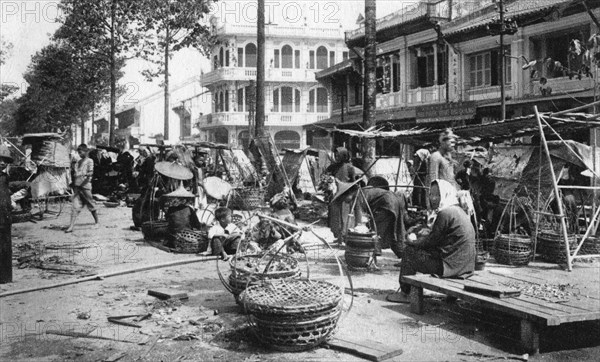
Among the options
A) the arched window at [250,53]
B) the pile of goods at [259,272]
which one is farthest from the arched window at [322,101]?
the pile of goods at [259,272]

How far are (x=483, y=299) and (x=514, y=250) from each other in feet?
11.7

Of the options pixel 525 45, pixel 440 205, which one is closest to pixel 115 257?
pixel 440 205

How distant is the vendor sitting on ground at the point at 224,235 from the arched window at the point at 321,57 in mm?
37976

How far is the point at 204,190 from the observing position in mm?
13273

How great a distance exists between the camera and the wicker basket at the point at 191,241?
10211 mm

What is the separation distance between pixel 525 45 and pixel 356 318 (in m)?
16.7

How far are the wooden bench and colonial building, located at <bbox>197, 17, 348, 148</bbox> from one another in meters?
39.9

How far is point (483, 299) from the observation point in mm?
5410

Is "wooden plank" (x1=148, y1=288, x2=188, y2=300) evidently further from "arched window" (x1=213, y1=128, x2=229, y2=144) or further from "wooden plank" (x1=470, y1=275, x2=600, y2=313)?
"arched window" (x1=213, y1=128, x2=229, y2=144)

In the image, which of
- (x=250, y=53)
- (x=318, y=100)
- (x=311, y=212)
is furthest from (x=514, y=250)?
(x=250, y=53)

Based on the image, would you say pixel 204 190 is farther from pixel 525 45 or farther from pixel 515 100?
pixel 525 45

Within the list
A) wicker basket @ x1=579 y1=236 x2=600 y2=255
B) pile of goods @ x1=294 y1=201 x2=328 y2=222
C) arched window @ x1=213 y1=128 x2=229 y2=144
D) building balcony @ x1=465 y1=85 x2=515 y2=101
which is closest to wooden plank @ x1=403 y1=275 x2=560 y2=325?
wicker basket @ x1=579 y1=236 x2=600 y2=255

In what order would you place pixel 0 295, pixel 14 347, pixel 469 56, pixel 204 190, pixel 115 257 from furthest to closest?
1. pixel 469 56
2. pixel 204 190
3. pixel 115 257
4. pixel 0 295
5. pixel 14 347

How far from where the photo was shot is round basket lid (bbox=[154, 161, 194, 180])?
11344 millimetres
